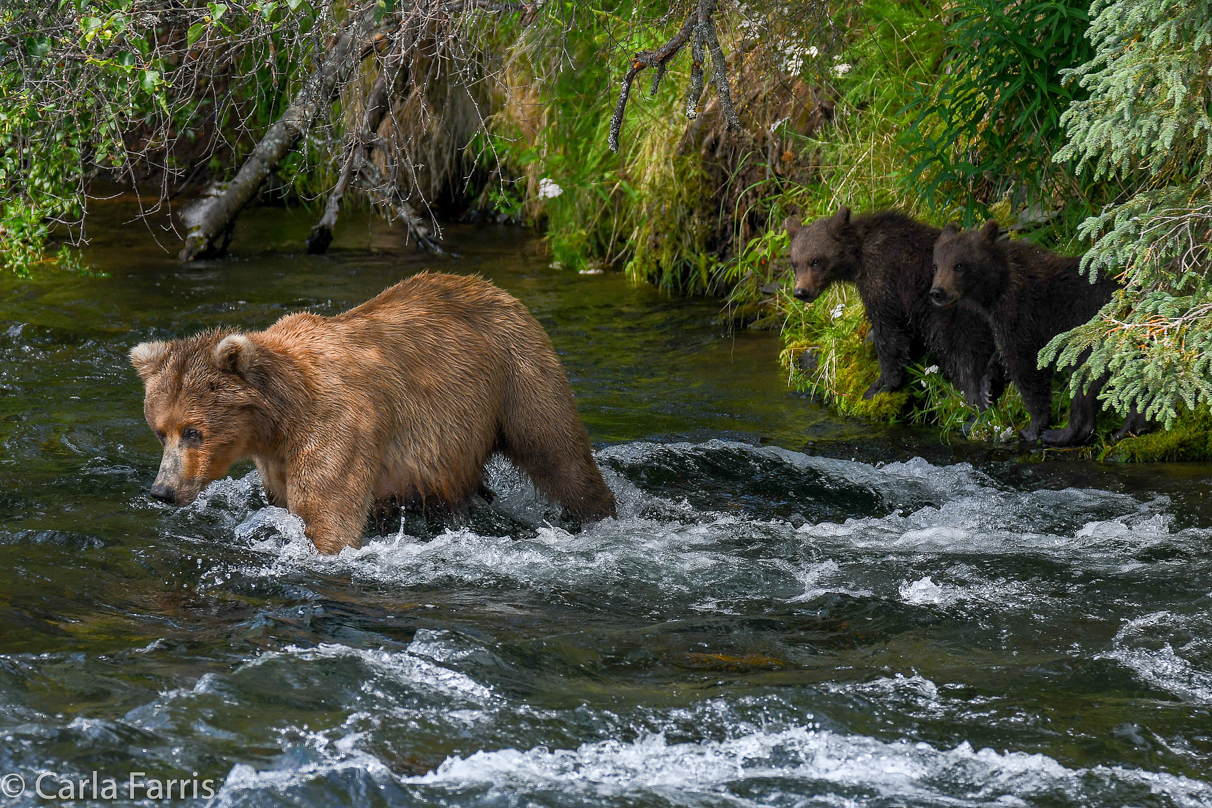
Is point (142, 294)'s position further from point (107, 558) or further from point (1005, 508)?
point (1005, 508)

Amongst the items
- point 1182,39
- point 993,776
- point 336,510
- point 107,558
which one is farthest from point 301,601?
point 1182,39

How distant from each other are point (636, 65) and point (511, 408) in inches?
69.8

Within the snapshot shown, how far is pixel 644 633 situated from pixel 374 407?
1607mm

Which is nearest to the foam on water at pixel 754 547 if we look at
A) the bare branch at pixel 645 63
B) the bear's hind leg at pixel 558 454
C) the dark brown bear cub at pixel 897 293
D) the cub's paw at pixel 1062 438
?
the bear's hind leg at pixel 558 454

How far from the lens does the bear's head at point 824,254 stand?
759 cm

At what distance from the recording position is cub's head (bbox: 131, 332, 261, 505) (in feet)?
16.1

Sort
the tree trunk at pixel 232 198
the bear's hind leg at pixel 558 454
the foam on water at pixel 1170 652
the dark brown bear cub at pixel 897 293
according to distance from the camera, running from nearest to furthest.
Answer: the foam on water at pixel 1170 652 → the bear's hind leg at pixel 558 454 → the dark brown bear cub at pixel 897 293 → the tree trunk at pixel 232 198

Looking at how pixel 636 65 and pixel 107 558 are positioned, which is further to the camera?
pixel 636 65

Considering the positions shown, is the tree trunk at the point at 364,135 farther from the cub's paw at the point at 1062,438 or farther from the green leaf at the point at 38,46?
the cub's paw at the point at 1062,438

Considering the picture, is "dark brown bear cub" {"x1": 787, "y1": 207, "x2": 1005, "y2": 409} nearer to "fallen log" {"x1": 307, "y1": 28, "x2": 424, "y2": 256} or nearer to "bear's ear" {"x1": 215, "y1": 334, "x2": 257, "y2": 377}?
"fallen log" {"x1": 307, "y1": 28, "x2": 424, "y2": 256}

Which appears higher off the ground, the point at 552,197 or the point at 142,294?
the point at 552,197

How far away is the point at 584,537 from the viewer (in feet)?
18.5

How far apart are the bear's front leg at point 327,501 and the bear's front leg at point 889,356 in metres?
3.78

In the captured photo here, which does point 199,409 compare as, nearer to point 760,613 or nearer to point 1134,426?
point 760,613
